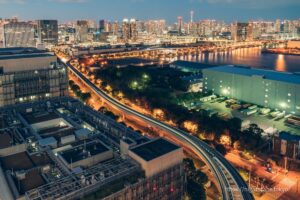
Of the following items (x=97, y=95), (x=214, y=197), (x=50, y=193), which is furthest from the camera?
(x=97, y=95)

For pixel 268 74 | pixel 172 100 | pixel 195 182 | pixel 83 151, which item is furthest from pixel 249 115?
pixel 83 151

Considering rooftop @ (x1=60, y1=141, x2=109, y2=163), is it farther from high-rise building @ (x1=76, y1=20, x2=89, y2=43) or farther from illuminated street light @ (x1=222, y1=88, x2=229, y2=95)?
high-rise building @ (x1=76, y1=20, x2=89, y2=43)

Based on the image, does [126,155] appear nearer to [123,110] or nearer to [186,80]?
[123,110]

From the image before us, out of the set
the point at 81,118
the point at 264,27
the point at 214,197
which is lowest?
the point at 214,197

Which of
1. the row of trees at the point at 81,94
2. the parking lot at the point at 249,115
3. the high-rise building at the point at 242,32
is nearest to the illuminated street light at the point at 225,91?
the parking lot at the point at 249,115

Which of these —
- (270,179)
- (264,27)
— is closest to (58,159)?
(270,179)

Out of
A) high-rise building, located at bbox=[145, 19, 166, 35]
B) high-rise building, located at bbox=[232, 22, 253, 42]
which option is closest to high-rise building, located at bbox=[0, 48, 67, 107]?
high-rise building, located at bbox=[232, 22, 253, 42]

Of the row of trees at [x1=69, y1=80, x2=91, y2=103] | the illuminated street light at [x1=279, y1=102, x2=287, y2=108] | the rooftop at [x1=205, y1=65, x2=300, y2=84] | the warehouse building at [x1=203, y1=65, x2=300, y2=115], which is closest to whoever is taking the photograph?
the warehouse building at [x1=203, y1=65, x2=300, y2=115]

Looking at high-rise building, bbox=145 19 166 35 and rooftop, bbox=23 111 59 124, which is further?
high-rise building, bbox=145 19 166 35
